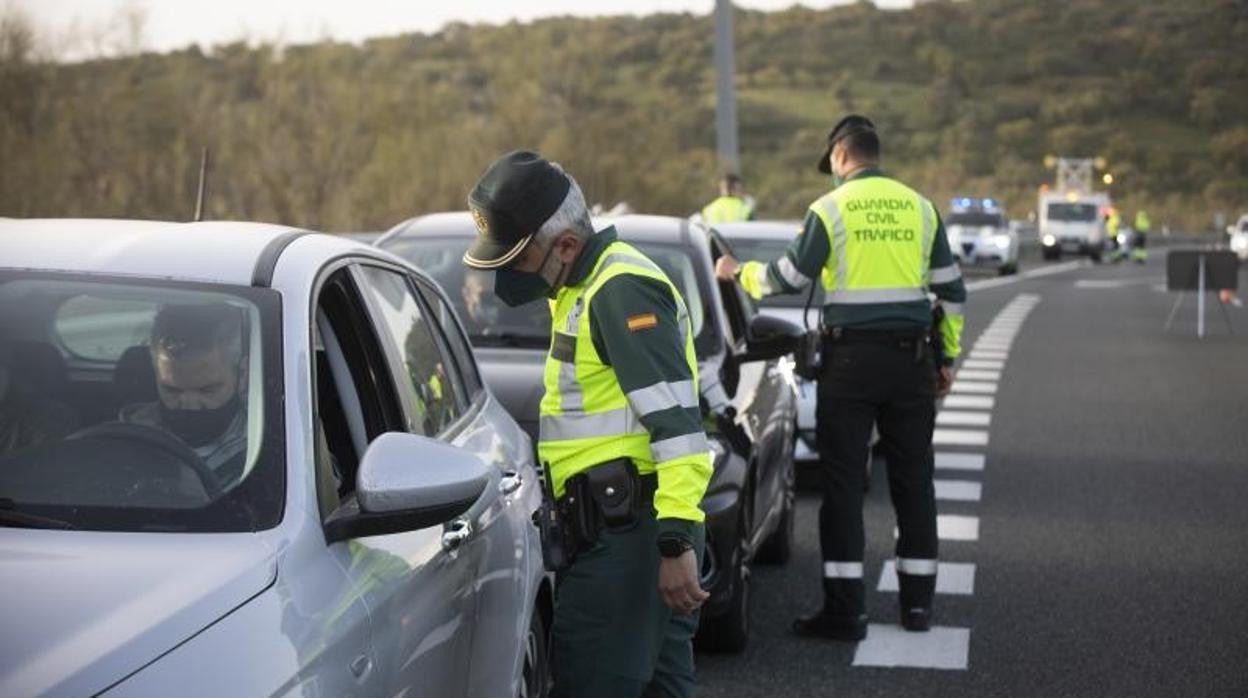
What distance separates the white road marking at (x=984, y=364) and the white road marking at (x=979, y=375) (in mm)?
404

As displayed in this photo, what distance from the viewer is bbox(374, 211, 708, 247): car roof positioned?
9.51 m

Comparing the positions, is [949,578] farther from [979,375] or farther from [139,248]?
[979,375]

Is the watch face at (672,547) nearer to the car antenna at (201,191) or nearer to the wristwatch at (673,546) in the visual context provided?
the wristwatch at (673,546)

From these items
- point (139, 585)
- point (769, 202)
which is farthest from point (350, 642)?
point (769, 202)

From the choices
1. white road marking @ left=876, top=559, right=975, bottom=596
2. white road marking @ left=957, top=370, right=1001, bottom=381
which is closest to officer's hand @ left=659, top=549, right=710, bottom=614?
white road marking @ left=876, top=559, right=975, bottom=596

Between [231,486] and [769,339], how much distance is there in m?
5.16

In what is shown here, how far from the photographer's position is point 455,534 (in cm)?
457

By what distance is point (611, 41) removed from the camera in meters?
142

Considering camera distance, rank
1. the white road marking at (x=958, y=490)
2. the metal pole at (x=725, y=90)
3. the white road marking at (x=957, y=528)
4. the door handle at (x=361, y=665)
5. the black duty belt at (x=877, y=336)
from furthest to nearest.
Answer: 1. the metal pole at (x=725, y=90)
2. the white road marking at (x=958, y=490)
3. the white road marking at (x=957, y=528)
4. the black duty belt at (x=877, y=336)
5. the door handle at (x=361, y=665)

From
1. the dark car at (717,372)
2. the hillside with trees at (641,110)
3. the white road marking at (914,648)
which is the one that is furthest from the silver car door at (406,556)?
the hillside with trees at (641,110)

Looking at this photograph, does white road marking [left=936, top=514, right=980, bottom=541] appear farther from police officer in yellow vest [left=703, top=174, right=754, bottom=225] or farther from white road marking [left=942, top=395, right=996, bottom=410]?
police officer in yellow vest [left=703, top=174, right=754, bottom=225]

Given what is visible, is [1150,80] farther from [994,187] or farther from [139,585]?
[139,585]

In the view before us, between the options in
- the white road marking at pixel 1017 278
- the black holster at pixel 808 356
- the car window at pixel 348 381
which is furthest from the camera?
the white road marking at pixel 1017 278

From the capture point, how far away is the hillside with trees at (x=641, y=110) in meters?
31.2
